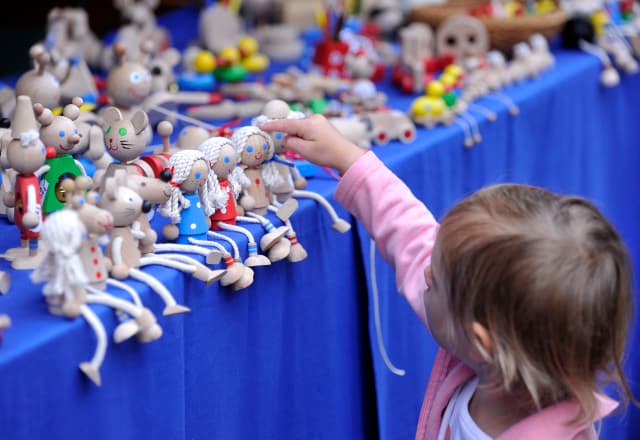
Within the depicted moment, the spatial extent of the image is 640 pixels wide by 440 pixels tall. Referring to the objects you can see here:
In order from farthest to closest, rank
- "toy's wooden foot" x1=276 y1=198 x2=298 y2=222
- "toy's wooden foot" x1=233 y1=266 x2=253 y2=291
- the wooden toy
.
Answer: "toy's wooden foot" x1=276 y1=198 x2=298 y2=222, "toy's wooden foot" x1=233 y1=266 x2=253 y2=291, the wooden toy

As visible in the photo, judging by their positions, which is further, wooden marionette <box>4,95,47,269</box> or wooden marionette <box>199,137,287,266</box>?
wooden marionette <box>199,137,287,266</box>

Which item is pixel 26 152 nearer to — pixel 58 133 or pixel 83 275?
pixel 58 133

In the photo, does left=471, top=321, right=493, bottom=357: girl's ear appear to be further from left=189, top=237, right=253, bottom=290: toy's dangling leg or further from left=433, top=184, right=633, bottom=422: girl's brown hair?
left=189, top=237, right=253, bottom=290: toy's dangling leg

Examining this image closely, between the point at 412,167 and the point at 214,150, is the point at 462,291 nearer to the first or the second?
the point at 214,150

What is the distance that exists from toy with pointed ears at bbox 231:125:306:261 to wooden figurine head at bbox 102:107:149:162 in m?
0.13

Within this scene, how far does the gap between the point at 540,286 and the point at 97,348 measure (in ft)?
1.18

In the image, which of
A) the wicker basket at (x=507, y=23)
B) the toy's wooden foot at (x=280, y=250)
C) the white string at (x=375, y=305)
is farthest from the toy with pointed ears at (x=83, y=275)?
the wicker basket at (x=507, y=23)

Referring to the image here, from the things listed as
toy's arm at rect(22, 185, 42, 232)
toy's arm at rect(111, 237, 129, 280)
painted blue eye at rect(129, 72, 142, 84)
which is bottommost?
toy's arm at rect(111, 237, 129, 280)

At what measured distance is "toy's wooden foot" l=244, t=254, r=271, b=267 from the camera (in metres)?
0.90

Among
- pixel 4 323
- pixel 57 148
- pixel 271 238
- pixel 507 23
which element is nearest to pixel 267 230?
pixel 271 238

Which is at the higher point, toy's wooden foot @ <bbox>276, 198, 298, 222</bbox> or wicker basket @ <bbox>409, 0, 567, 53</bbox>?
wicker basket @ <bbox>409, 0, 567, 53</bbox>

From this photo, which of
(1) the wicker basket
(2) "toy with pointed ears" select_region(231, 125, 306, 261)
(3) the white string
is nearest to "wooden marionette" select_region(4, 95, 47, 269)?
(2) "toy with pointed ears" select_region(231, 125, 306, 261)

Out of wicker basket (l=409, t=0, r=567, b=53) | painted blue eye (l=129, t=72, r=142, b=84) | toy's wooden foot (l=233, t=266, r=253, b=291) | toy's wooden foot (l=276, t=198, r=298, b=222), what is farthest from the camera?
wicker basket (l=409, t=0, r=567, b=53)

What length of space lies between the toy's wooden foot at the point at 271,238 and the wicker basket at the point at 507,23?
1.14 meters
